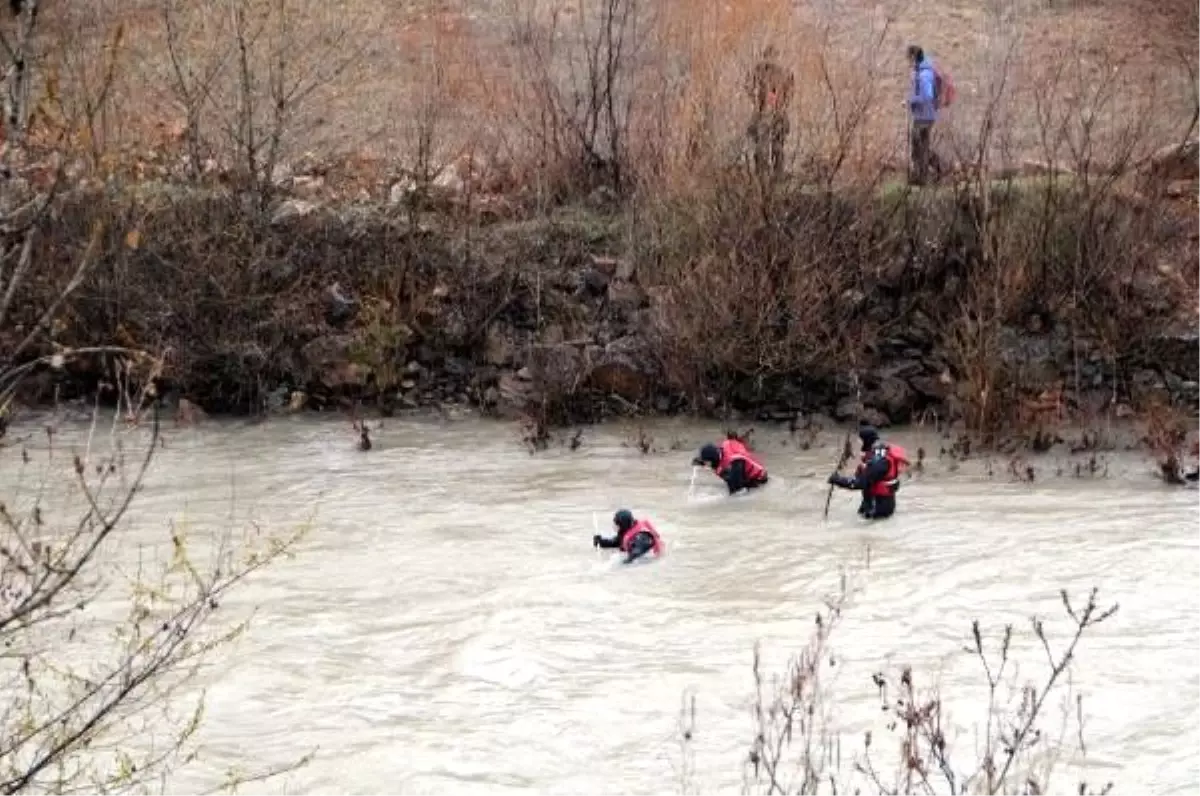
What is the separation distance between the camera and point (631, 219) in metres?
17.8

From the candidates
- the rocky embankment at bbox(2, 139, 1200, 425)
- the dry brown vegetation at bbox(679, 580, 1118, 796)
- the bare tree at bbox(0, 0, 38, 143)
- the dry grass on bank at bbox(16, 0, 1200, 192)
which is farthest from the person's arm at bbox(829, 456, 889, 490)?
the bare tree at bbox(0, 0, 38, 143)

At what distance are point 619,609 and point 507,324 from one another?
28.9 feet

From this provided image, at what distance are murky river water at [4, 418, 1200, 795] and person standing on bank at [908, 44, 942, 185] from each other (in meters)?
4.39

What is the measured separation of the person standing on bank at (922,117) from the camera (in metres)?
17.3

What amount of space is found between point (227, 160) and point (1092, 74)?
580 inches

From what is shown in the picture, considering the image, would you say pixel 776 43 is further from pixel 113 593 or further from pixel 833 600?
pixel 113 593

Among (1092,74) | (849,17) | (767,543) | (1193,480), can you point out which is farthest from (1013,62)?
(767,543)

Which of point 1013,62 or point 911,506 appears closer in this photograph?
point 911,506

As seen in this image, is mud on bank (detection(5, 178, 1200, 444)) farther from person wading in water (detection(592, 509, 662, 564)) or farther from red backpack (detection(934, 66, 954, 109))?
person wading in water (detection(592, 509, 662, 564))

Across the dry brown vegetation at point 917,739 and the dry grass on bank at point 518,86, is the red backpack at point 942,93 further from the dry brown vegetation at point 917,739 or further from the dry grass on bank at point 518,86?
the dry brown vegetation at point 917,739

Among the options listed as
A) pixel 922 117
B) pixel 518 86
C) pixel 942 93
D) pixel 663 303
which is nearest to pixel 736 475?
pixel 663 303

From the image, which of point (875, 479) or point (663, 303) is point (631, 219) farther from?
point (875, 479)

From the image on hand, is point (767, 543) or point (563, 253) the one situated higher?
point (563, 253)

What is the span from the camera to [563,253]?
18.5 metres
